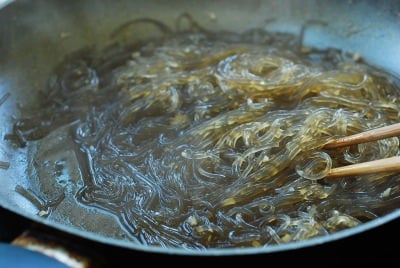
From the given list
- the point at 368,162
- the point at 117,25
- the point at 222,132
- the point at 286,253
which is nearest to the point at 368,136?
the point at 368,162

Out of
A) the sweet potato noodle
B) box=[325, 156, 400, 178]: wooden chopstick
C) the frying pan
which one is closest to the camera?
box=[325, 156, 400, 178]: wooden chopstick

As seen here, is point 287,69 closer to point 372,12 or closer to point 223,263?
point 372,12

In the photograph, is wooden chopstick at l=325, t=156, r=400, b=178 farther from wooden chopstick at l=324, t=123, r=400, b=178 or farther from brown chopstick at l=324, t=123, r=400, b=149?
brown chopstick at l=324, t=123, r=400, b=149

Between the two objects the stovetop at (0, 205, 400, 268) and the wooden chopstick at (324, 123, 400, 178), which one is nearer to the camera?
the stovetop at (0, 205, 400, 268)

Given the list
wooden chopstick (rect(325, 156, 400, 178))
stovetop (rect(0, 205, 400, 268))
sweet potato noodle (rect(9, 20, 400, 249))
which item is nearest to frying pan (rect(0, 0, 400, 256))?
sweet potato noodle (rect(9, 20, 400, 249))

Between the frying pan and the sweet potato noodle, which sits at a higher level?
the frying pan

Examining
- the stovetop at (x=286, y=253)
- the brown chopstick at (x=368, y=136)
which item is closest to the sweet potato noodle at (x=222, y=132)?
the brown chopstick at (x=368, y=136)

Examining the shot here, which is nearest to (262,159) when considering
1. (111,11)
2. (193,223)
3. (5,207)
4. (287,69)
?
(193,223)
